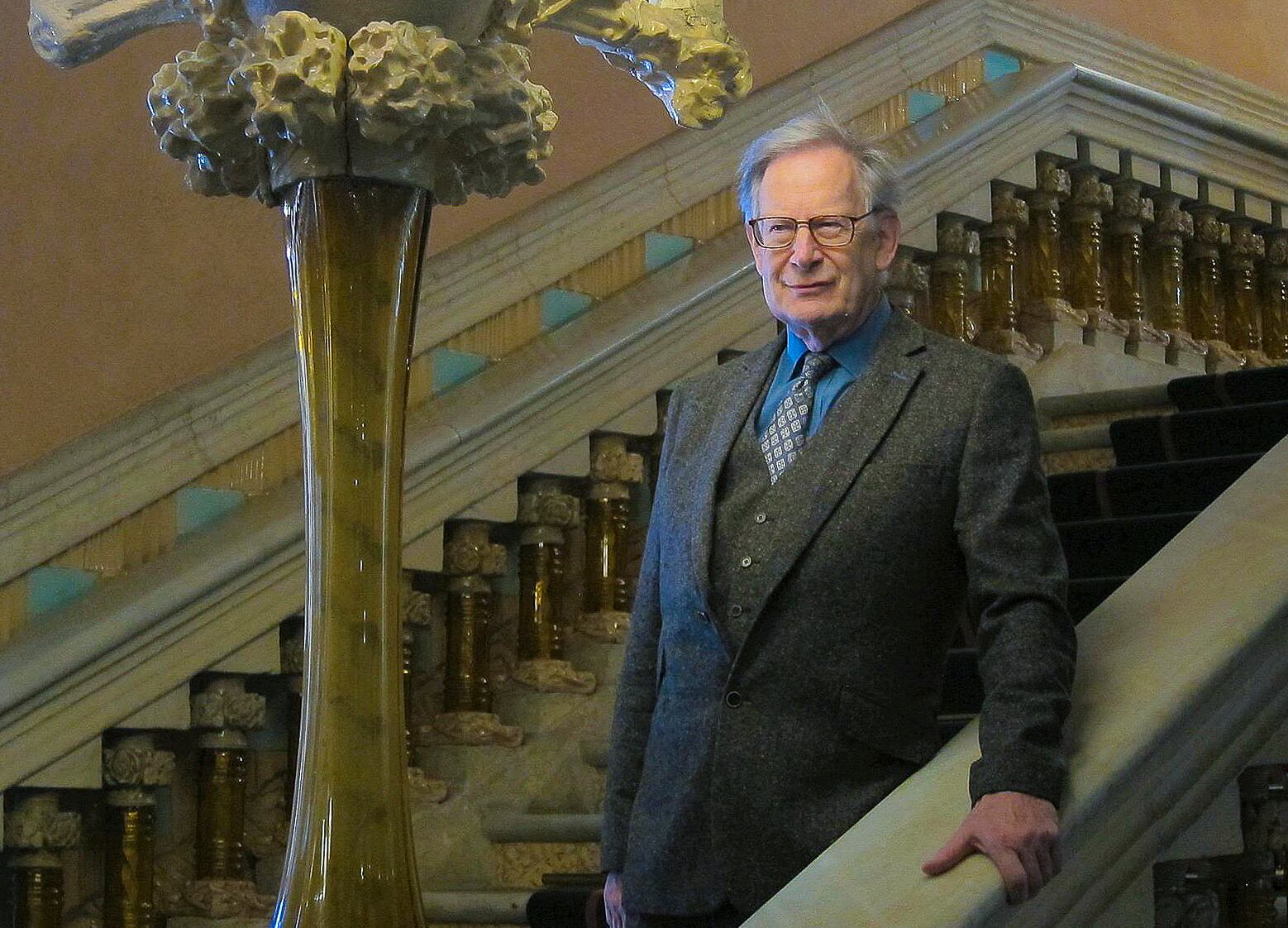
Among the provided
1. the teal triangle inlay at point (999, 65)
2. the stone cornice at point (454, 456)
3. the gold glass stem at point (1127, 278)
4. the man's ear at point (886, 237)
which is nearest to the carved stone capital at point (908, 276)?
the stone cornice at point (454, 456)

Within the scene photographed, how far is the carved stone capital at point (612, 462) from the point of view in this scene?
3633mm

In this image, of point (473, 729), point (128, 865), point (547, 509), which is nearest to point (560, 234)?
point (547, 509)

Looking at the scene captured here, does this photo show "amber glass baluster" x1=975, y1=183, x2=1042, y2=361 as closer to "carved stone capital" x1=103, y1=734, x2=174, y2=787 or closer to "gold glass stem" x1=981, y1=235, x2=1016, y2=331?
"gold glass stem" x1=981, y1=235, x2=1016, y2=331

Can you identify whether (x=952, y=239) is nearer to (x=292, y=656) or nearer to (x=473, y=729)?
(x=473, y=729)

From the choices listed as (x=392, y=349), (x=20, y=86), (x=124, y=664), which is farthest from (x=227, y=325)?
(x=392, y=349)

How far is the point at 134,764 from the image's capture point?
9.90ft

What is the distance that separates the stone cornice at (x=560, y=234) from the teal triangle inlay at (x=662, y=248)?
0.04 meters

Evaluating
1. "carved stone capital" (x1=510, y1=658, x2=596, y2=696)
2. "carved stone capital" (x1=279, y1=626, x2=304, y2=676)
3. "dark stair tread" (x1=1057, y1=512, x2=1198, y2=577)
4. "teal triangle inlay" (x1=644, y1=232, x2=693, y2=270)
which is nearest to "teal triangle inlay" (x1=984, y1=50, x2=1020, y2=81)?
"teal triangle inlay" (x1=644, y1=232, x2=693, y2=270)

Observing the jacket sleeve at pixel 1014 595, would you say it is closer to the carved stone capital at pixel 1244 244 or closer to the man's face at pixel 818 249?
the man's face at pixel 818 249

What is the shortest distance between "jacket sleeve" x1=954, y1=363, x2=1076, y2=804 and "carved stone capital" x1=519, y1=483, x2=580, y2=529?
162 centimetres

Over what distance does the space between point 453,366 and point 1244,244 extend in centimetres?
245

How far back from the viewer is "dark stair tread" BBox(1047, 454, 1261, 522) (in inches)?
139

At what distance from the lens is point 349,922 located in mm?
1367

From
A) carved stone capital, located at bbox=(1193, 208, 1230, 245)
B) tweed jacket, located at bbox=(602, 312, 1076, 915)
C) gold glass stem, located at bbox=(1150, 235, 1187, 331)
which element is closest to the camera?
tweed jacket, located at bbox=(602, 312, 1076, 915)
